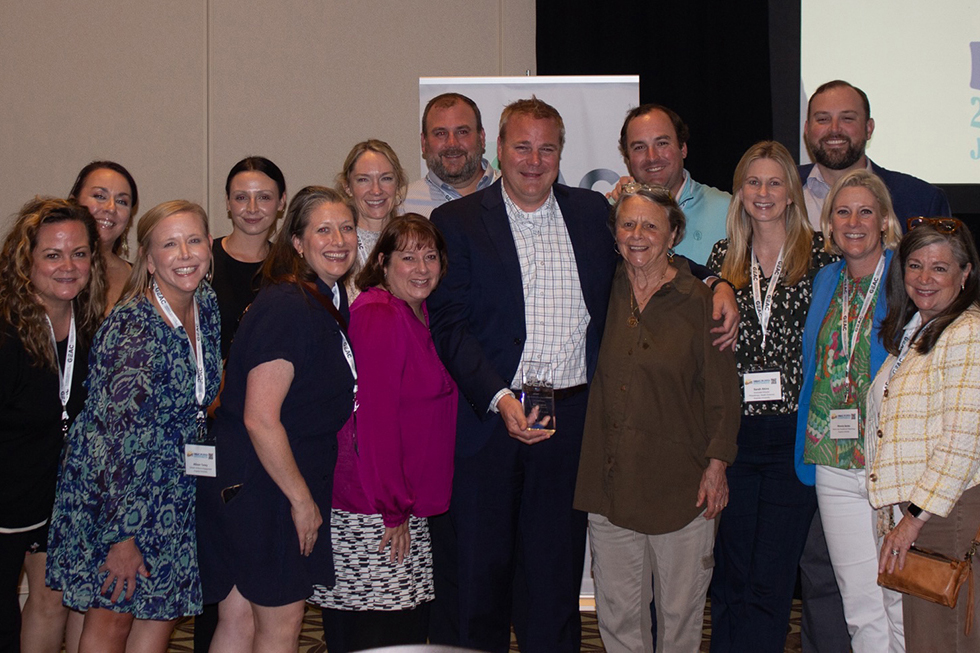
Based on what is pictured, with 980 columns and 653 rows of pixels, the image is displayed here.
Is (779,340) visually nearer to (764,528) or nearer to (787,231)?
(787,231)

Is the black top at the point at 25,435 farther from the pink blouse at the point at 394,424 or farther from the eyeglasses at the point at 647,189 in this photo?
the eyeglasses at the point at 647,189

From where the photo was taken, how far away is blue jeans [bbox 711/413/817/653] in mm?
3193

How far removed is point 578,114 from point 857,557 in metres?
2.61

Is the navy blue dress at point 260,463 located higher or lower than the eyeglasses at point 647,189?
lower

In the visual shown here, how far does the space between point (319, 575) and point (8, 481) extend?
1033 mm

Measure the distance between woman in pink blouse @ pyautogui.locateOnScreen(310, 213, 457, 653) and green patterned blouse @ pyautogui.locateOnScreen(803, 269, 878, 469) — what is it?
1291 mm

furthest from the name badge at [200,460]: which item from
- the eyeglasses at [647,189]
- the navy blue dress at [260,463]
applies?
the eyeglasses at [647,189]

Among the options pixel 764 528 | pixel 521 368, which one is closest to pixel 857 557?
pixel 764 528

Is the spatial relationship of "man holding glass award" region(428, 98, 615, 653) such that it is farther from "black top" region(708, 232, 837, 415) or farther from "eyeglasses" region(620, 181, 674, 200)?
"black top" region(708, 232, 837, 415)

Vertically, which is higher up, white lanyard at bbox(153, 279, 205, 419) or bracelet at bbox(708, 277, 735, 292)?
bracelet at bbox(708, 277, 735, 292)

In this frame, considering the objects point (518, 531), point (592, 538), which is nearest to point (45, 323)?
point (518, 531)

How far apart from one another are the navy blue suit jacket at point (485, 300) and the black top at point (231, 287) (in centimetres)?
77

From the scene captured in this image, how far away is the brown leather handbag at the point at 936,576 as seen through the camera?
256 cm

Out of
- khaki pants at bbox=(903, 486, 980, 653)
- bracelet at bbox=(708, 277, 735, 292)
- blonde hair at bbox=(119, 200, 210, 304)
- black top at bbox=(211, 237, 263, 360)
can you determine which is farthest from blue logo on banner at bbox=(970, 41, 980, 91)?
blonde hair at bbox=(119, 200, 210, 304)
